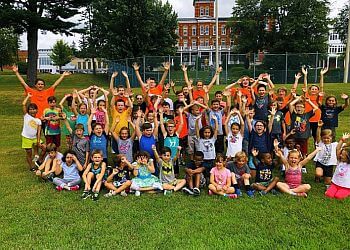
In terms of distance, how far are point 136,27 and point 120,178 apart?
29.7 meters

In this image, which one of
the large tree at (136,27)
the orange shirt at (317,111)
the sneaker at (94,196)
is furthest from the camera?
the large tree at (136,27)

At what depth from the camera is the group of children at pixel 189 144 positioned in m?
6.39

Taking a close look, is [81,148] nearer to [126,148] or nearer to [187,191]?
[126,148]

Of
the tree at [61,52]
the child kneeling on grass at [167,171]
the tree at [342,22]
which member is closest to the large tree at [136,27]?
the tree at [342,22]

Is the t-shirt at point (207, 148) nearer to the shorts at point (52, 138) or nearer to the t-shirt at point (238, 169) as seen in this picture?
the t-shirt at point (238, 169)

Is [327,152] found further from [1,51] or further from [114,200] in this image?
[1,51]

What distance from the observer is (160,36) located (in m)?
36.2

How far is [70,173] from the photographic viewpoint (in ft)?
22.2

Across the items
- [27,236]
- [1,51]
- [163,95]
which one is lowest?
[27,236]

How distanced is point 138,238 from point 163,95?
188 inches

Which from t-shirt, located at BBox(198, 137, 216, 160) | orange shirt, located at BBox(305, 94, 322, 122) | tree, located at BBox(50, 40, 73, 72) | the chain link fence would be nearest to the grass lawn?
t-shirt, located at BBox(198, 137, 216, 160)

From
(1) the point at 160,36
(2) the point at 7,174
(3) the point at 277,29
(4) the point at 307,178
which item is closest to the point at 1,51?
(1) the point at 160,36

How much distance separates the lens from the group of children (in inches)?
252

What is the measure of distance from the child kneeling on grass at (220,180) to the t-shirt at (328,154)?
6.12 feet
